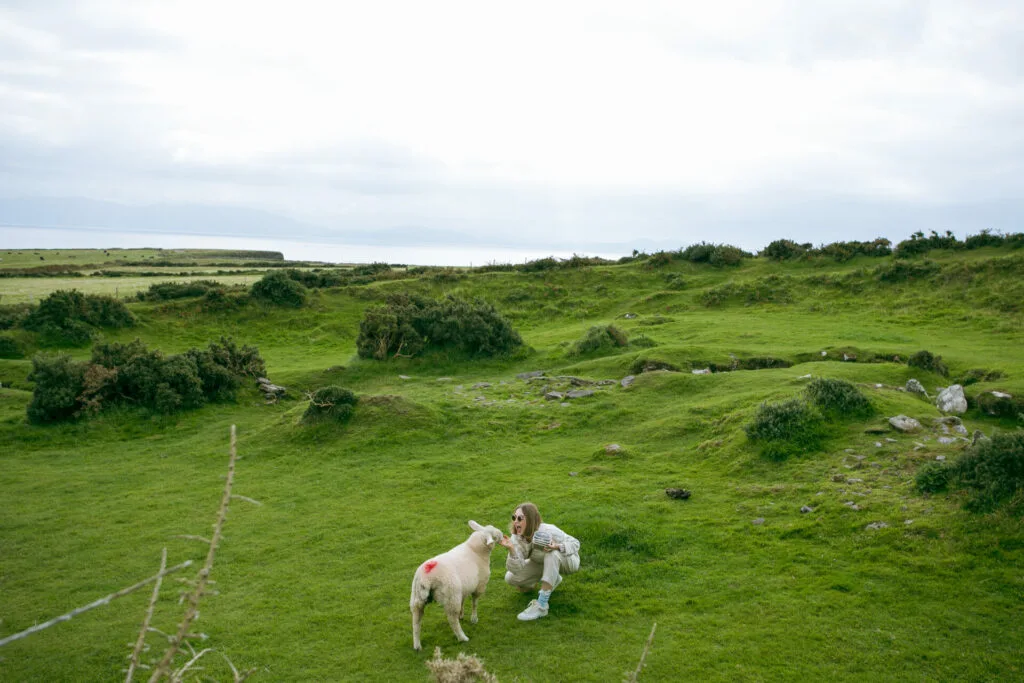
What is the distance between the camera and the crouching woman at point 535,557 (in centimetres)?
939

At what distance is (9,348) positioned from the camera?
30031mm

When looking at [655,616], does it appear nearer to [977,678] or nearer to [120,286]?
[977,678]

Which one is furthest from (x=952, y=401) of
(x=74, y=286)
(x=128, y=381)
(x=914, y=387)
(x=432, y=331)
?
(x=74, y=286)

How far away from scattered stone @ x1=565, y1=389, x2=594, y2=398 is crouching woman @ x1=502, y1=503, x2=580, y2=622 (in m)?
11.9

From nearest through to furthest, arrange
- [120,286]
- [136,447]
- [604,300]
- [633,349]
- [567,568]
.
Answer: [567,568]
[136,447]
[633,349]
[604,300]
[120,286]

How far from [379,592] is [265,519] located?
5.05 metres

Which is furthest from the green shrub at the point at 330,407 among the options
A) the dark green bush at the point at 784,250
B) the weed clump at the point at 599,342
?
the dark green bush at the point at 784,250

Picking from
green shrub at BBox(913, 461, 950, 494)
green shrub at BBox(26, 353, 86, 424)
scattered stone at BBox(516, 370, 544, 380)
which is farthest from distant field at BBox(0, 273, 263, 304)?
green shrub at BBox(913, 461, 950, 494)

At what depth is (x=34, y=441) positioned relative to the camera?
2056cm

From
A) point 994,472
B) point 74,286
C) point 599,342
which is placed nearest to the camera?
point 994,472

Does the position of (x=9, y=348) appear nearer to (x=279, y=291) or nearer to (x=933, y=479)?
(x=279, y=291)

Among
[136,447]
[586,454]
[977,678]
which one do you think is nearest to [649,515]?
[586,454]

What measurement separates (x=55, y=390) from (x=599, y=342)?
20940 millimetres

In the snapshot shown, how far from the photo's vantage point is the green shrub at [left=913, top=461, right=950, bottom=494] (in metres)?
11.2
